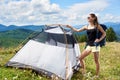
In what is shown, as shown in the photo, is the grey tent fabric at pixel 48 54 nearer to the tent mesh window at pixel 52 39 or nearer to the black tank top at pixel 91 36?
the tent mesh window at pixel 52 39

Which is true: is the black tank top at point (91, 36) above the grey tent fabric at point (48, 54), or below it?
above

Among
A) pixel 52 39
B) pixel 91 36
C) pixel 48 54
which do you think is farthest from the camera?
pixel 52 39

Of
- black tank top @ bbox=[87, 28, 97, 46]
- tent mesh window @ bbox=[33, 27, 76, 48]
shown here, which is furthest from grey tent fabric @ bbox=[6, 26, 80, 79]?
black tank top @ bbox=[87, 28, 97, 46]

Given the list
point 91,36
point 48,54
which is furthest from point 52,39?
point 91,36

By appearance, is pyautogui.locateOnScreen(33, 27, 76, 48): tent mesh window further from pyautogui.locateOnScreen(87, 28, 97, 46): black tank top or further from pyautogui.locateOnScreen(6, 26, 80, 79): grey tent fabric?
pyautogui.locateOnScreen(87, 28, 97, 46): black tank top

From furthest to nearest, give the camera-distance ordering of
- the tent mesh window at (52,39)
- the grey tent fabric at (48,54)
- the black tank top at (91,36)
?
the tent mesh window at (52,39) → the black tank top at (91,36) → the grey tent fabric at (48,54)

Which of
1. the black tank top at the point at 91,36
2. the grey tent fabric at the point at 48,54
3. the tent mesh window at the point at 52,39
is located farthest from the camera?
the tent mesh window at the point at 52,39

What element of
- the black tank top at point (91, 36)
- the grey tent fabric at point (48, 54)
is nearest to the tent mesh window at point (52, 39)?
the grey tent fabric at point (48, 54)

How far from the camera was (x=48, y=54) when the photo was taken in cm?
1457

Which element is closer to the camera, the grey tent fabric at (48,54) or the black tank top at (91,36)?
the grey tent fabric at (48,54)

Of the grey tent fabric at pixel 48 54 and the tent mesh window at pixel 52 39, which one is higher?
the tent mesh window at pixel 52 39

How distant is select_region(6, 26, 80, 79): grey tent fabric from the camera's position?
14.1 m

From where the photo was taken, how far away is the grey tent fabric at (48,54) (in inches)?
555

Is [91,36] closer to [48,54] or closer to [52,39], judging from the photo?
[52,39]
